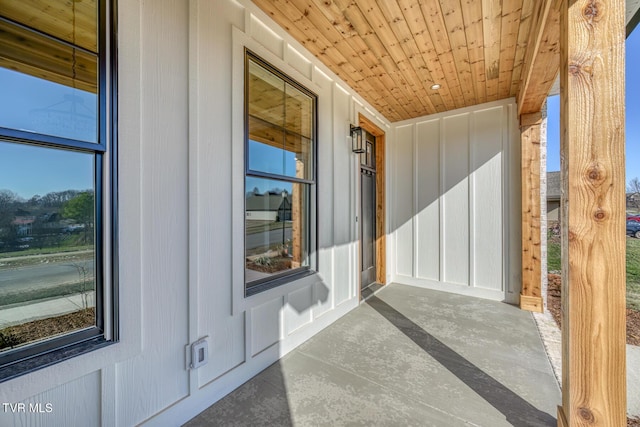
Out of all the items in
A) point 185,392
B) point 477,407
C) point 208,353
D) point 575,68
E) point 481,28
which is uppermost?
point 481,28

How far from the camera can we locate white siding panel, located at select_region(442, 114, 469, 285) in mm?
4027

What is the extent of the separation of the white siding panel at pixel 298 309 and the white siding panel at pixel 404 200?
7.94ft

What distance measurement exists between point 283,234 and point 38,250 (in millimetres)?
1605

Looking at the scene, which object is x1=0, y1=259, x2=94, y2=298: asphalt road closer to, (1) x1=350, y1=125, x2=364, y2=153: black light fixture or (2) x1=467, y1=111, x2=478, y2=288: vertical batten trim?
(1) x1=350, y1=125, x2=364, y2=153: black light fixture

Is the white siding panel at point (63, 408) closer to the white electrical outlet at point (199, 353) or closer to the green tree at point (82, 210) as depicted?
the white electrical outlet at point (199, 353)

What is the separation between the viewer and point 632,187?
221cm

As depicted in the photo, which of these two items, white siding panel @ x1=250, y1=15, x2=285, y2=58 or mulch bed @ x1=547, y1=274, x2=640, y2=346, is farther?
mulch bed @ x1=547, y1=274, x2=640, y2=346

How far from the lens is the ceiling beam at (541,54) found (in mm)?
1805

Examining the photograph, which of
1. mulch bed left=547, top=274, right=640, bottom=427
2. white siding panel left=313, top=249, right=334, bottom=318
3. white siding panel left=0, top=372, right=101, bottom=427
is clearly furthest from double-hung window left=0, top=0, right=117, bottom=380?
mulch bed left=547, top=274, right=640, bottom=427

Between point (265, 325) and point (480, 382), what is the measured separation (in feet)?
5.60

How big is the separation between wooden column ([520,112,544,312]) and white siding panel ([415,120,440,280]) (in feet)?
3.63

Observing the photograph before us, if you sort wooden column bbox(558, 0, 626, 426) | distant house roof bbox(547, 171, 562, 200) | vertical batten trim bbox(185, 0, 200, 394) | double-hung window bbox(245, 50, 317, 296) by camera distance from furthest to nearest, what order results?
distant house roof bbox(547, 171, 562, 200)
double-hung window bbox(245, 50, 317, 296)
vertical batten trim bbox(185, 0, 200, 394)
wooden column bbox(558, 0, 626, 426)

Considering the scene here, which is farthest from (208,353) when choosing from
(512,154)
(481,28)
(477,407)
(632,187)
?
(512,154)

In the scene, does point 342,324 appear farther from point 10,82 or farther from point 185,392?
point 10,82
